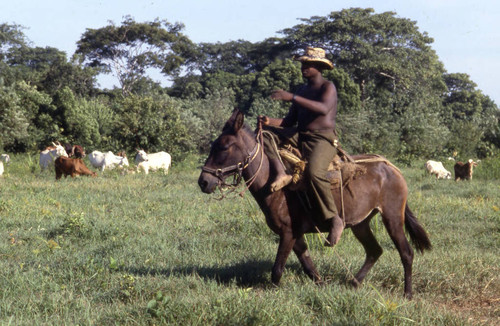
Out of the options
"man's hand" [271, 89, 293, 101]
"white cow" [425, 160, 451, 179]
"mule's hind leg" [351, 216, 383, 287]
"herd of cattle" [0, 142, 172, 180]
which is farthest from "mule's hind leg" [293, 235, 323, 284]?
"white cow" [425, 160, 451, 179]

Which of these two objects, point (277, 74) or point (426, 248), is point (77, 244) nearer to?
point (426, 248)

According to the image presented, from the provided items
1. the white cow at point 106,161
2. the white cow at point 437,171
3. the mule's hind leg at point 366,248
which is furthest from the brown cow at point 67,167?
the mule's hind leg at point 366,248

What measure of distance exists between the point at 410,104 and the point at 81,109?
24.2 meters

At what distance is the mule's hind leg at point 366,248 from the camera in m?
6.21

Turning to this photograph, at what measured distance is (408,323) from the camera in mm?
4402

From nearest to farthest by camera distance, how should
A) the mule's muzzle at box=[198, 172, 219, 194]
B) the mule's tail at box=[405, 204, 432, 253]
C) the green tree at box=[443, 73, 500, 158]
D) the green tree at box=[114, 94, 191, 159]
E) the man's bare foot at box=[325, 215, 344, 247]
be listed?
the mule's muzzle at box=[198, 172, 219, 194] < the man's bare foot at box=[325, 215, 344, 247] < the mule's tail at box=[405, 204, 432, 253] < the green tree at box=[114, 94, 191, 159] < the green tree at box=[443, 73, 500, 158]

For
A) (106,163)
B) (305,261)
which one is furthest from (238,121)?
(106,163)

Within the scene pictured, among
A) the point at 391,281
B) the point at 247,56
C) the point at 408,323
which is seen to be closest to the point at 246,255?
the point at 391,281

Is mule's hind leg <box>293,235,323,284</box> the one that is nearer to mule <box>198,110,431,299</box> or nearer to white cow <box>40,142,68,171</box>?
mule <box>198,110,431,299</box>

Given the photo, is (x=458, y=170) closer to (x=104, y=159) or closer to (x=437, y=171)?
(x=437, y=171)

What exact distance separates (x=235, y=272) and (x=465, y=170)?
14.4 metres

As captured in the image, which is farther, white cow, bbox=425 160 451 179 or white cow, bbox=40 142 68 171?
white cow, bbox=40 142 68 171

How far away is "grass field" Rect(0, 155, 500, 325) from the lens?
452cm

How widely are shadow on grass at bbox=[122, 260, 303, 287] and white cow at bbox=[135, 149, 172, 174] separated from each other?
47.6 feet
